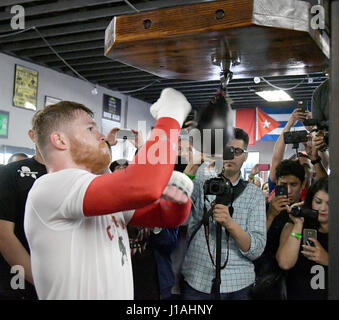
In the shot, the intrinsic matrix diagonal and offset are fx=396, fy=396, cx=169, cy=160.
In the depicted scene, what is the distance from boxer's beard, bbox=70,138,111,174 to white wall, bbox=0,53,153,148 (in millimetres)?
4917

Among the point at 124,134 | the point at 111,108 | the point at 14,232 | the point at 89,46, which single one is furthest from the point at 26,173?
A: the point at 111,108

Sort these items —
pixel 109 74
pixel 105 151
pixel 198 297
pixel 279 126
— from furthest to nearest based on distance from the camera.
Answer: pixel 279 126 < pixel 109 74 < pixel 198 297 < pixel 105 151

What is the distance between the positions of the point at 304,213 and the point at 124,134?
32.5 inches

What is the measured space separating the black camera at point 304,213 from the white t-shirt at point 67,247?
0.84 metres

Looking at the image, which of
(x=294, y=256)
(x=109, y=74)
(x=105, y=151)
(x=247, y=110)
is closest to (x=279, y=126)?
(x=247, y=110)

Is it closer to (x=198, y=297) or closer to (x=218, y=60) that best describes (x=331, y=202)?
(x=218, y=60)

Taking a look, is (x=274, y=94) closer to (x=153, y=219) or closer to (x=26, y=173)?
(x=26, y=173)

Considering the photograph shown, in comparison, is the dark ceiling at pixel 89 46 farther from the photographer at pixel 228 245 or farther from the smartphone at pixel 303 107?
the photographer at pixel 228 245

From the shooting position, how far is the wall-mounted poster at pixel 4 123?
553 centimetres

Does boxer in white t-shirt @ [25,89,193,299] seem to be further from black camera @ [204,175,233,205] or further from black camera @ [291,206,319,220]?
black camera @ [291,206,319,220]

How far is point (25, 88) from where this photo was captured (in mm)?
5883

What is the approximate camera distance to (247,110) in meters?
8.85

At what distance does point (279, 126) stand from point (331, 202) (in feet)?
27.4

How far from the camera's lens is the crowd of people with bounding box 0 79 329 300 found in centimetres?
92
